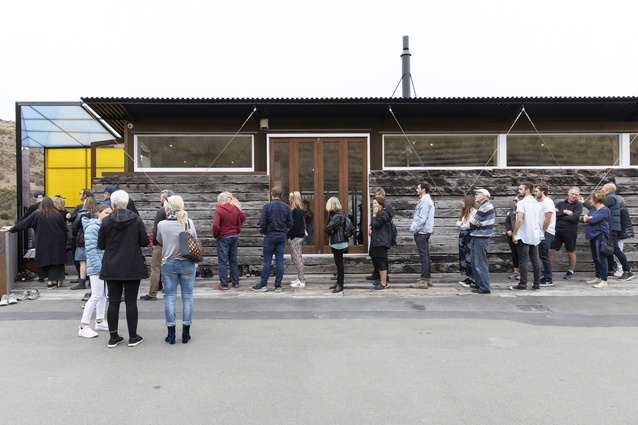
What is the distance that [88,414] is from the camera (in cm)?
357

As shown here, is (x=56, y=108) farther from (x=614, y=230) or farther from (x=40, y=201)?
(x=614, y=230)

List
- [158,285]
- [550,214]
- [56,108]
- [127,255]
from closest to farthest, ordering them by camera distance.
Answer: [127,255], [158,285], [550,214], [56,108]

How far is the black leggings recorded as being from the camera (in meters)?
5.24

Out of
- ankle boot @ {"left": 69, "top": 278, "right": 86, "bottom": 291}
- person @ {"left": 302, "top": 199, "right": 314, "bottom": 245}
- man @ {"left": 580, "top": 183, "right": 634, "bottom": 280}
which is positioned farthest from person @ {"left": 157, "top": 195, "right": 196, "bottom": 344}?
man @ {"left": 580, "top": 183, "right": 634, "bottom": 280}

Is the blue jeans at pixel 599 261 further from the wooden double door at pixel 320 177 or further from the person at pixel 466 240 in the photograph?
the wooden double door at pixel 320 177

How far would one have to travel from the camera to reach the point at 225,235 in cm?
825

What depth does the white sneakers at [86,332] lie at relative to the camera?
5605mm

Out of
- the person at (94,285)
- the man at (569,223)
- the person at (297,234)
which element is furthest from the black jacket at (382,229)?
the person at (94,285)

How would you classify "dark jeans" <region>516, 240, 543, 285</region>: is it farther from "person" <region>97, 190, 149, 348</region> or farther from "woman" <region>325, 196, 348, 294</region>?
"person" <region>97, 190, 149, 348</region>

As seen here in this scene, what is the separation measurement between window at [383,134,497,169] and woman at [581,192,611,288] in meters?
2.49

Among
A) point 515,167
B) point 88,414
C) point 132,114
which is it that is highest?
point 132,114

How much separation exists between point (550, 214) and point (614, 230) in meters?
1.39

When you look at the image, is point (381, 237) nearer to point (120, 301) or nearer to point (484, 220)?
point (484, 220)

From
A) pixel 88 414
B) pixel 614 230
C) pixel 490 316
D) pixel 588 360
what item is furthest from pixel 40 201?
pixel 614 230
